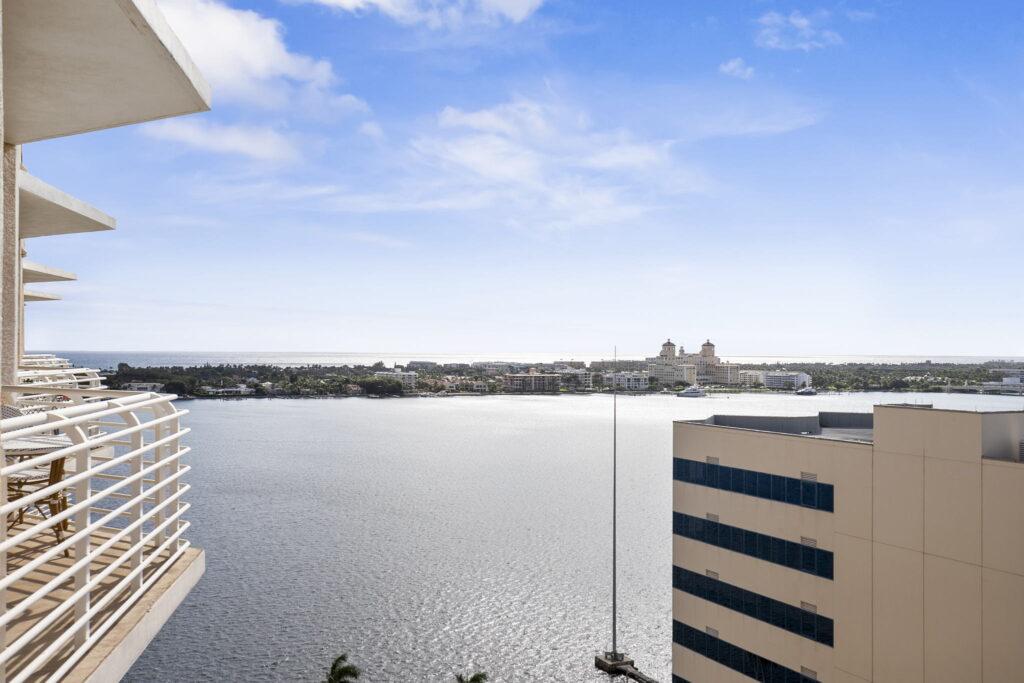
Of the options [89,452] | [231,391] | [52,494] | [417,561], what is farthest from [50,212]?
[231,391]

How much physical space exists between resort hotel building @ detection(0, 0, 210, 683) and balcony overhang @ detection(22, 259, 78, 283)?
10.2 metres

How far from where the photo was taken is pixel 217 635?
33938 millimetres

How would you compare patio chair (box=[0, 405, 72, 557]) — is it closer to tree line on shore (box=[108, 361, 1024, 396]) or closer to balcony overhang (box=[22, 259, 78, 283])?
balcony overhang (box=[22, 259, 78, 283])

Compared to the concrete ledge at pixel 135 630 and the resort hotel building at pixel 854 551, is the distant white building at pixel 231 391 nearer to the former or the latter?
the resort hotel building at pixel 854 551

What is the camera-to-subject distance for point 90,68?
13.7 ft

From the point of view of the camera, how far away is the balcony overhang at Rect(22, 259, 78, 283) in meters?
14.2

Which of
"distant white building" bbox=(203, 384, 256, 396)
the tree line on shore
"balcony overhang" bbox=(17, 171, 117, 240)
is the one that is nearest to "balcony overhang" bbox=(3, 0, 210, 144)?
"balcony overhang" bbox=(17, 171, 117, 240)

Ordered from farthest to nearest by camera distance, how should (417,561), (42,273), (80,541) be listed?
1. (417,561)
2. (42,273)
3. (80,541)

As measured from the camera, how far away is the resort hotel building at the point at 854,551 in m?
13.7

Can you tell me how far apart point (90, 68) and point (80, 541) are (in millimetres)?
2846

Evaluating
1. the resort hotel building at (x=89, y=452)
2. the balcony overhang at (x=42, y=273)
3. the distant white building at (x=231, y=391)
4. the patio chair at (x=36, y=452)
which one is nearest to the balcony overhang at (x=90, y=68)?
the resort hotel building at (x=89, y=452)

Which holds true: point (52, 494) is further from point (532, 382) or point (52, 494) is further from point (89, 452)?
point (532, 382)

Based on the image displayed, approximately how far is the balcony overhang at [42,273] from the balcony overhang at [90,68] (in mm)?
10796

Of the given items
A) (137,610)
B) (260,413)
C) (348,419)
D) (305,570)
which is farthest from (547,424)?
(137,610)
